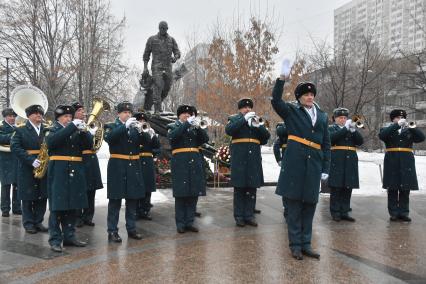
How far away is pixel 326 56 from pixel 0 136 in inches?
879

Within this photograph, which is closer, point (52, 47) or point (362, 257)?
point (362, 257)

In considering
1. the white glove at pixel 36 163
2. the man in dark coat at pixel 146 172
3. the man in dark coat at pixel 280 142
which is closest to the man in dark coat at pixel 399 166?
the man in dark coat at pixel 280 142

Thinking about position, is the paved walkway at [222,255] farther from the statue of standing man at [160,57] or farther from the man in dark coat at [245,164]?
the statue of standing man at [160,57]

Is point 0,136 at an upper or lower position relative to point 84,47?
lower

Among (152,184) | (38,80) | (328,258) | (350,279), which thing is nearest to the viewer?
(350,279)

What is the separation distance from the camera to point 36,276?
203 inches

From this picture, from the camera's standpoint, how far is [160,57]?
508 inches

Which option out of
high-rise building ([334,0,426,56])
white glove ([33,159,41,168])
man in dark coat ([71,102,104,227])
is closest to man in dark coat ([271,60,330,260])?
man in dark coat ([71,102,104,227])

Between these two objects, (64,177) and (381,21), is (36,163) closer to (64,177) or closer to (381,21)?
(64,177)

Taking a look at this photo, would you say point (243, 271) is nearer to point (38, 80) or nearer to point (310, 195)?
point (310, 195)

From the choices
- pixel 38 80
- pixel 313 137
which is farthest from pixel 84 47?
pixel 313 137

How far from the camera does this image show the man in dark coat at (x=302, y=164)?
5.93m

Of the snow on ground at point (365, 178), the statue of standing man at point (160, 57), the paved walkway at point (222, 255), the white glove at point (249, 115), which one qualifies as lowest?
the paved walkway at point (222, 255)

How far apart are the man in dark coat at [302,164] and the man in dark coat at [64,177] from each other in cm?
273
